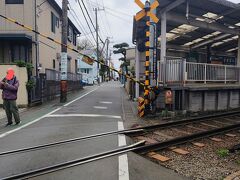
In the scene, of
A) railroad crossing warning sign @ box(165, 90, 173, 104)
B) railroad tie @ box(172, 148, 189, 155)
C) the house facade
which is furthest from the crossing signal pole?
the house facade

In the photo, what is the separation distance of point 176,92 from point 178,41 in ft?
29.9

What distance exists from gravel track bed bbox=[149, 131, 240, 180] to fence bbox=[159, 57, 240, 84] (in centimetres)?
519

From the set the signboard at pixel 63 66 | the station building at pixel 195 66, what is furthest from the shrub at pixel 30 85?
the station building at pixel 195 66

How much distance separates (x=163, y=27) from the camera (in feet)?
40.6

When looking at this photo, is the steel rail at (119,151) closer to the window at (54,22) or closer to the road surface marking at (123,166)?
the road surface marking at (123,166)

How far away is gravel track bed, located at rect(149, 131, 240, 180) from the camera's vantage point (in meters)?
4.61

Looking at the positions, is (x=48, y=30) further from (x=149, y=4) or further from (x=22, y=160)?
(x=22, y=160)

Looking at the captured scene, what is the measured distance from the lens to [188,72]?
38.7 ft

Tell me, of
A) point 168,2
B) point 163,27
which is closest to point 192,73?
point 163,27

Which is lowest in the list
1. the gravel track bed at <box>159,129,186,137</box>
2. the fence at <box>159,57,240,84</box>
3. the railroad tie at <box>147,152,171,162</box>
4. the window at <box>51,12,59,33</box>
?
the railroad tie at <box>147,152,171,162</box>

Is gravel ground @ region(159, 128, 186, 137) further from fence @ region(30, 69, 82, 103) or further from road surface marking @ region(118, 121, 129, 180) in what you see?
fence @ region(30, 69, 82, 103)

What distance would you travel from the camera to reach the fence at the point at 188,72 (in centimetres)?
1125

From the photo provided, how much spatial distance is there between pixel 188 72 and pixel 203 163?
714cm

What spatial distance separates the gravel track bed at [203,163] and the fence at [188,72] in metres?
5.19
